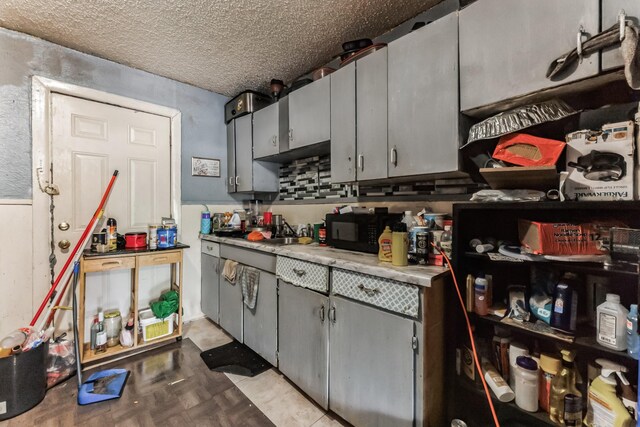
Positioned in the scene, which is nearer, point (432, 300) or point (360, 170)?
point (432, 300)

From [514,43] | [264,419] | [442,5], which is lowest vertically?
[264,419]

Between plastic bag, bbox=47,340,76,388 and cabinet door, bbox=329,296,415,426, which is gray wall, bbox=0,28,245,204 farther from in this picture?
cabinet door, bbox=329,296,415,426

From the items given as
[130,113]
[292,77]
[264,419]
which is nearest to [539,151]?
[264,419]

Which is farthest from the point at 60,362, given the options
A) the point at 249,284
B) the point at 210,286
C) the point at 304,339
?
the point at 304,339

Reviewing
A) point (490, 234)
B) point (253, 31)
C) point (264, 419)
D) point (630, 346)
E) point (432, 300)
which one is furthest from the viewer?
point (253, 31)

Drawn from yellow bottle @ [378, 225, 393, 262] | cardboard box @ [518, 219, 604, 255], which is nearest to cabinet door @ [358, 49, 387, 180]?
yellow bottle @ [378, 225, 393, 262]

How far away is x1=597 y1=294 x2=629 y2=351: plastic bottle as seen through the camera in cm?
91

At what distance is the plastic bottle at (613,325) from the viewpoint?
91 cm

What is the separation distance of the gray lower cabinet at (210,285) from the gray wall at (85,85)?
0.69m

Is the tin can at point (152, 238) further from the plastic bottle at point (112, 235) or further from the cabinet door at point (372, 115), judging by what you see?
the cabinet door at point (372, 115)

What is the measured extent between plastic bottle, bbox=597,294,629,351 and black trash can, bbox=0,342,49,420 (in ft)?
9.37

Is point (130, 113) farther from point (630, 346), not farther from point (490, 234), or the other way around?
point (630, 346)

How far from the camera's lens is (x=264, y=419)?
4.99ft

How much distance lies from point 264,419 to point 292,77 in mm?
2839
